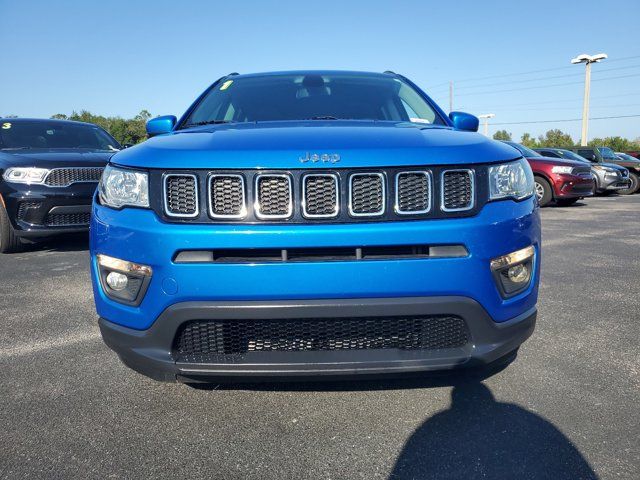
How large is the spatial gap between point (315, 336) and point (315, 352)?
0.06 metres

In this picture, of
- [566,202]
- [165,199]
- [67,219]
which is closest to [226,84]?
[165,199]

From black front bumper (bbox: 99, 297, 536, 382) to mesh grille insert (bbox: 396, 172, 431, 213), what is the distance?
0.35 metres

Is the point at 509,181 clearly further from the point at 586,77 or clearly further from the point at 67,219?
the point at 586,77

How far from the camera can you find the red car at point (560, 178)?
11281 mm

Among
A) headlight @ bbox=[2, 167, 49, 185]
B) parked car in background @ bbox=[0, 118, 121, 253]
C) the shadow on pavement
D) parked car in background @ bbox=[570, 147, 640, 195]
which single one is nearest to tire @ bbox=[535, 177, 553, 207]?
parked car in background @ bbox=[570, 147, 640, 195]

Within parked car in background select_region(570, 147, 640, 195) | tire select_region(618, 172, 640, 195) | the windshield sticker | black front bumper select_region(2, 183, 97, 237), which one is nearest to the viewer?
the windshield sticker

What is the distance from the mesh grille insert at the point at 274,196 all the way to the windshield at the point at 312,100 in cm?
109

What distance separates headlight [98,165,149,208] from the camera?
197 centimetres

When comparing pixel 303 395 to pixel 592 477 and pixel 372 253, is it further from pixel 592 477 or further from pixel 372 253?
pixel 592 477

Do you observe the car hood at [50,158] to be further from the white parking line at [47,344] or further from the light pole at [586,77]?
the light pole at [586,77]

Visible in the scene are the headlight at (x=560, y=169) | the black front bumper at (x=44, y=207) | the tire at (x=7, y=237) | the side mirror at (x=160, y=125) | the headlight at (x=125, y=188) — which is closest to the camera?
the headlight at (x=125, y=188)

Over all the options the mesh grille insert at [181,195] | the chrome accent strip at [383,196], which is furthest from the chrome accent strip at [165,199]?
the chrome accent strip at [383,196]

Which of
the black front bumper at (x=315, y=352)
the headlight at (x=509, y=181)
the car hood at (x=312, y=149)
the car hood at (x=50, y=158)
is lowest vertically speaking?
the black front bumper at (x=315, y=352)

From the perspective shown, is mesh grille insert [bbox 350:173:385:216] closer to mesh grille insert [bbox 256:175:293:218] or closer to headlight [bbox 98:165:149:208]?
mesh grille insert [bbox 256:175:293:218]
